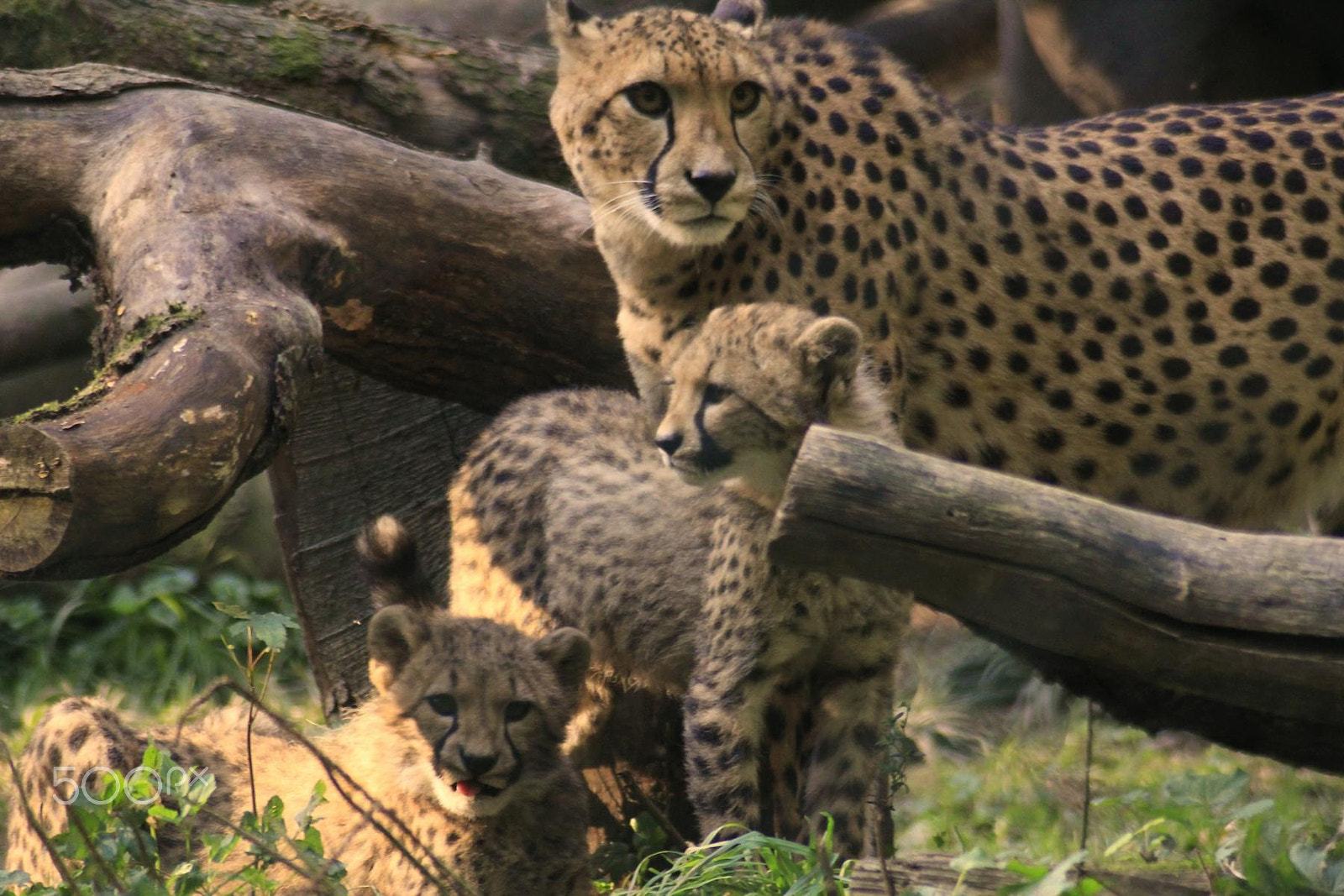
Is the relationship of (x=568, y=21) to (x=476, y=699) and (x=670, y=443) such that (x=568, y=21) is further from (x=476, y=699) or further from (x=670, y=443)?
(x=476, y=699)

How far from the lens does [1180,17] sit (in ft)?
19.4

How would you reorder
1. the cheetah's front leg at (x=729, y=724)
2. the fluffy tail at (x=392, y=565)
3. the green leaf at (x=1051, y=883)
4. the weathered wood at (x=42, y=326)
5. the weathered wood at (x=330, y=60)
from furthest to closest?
the weathered wood at (x=42, y=326) → the weathered wood at (x=330, y=60) → the fluffy tail at (x=392, y=565) → the cheetah's front leg at (x=729, y=724) → the green leaf at (x=1051, y=883)

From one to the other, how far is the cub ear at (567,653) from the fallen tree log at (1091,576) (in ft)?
3.23

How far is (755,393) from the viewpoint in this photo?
3.33 meters

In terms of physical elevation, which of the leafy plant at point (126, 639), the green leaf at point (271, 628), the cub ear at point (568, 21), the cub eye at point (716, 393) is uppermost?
the cub ear at point (568, 21)

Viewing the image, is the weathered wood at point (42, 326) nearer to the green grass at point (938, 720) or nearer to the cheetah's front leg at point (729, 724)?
the green grass at point (938, 720)

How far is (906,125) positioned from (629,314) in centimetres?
87

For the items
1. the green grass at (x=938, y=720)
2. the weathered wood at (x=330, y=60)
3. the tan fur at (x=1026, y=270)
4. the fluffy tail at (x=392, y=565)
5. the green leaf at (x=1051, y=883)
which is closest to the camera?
the green leaf at (x=1051, y=883)

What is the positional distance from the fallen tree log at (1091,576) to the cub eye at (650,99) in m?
1.53

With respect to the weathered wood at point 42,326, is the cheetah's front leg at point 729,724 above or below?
above

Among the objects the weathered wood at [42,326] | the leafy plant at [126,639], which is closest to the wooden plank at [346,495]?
the leafy plant at [126,639]

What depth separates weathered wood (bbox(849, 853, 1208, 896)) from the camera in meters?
2.73

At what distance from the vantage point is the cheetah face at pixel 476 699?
3.24 m

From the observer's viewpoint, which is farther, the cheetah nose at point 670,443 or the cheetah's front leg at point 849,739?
the cheetah's front leg at point 849,739
